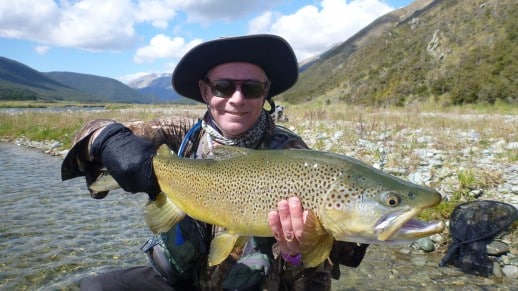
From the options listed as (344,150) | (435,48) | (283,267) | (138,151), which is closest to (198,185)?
(138,151)

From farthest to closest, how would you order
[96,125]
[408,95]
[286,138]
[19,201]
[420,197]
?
[408,95] < [19,201] < [286,138] < [96,125] < [420,197]

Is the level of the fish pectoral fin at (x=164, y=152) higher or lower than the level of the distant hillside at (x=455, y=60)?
lower

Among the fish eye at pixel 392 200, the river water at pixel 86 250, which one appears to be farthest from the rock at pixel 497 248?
the fish eye at pixel 392 200

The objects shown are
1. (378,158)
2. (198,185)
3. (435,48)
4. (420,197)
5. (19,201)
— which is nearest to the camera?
(420,197)

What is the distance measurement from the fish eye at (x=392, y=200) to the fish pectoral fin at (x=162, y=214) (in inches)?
57.5

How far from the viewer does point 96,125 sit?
10.5 feet

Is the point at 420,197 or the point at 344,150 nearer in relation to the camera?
the point at 420,197

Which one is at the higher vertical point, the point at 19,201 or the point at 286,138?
the point at 286,138

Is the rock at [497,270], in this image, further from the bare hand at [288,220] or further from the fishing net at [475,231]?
the bare hand at [288,220]

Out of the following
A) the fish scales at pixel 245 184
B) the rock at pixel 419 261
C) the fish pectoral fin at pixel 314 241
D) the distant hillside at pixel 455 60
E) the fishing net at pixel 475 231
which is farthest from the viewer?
the distant hillside at pixel 455 60

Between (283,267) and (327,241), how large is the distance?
2.27ft

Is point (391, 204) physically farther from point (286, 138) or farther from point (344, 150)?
point (344, 150)

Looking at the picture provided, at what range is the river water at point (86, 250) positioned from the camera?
16.5ft

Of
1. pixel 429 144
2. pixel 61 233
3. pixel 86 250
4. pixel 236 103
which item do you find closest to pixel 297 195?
pixel 236 103
